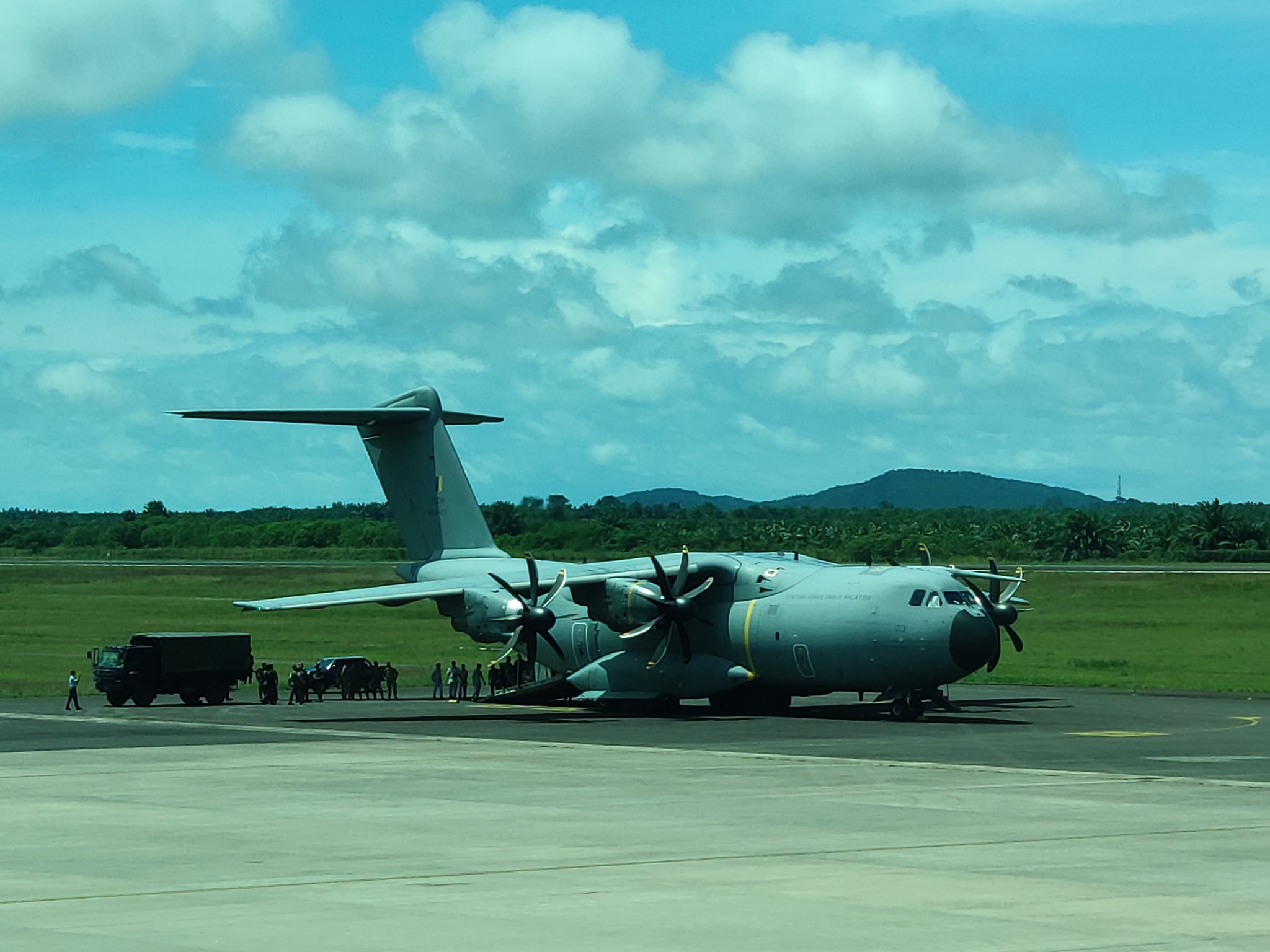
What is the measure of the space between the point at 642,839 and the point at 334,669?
41.4m

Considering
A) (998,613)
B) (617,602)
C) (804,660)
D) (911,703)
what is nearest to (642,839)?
(804,660)

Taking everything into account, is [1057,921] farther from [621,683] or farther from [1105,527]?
[1105,527]

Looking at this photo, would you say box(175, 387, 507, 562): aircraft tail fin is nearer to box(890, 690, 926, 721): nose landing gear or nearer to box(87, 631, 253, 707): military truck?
box(87, 631, 253, 707): military truck

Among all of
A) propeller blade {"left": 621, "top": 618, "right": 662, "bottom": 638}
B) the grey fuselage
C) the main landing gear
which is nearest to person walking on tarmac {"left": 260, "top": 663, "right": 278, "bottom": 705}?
the grey fuselage

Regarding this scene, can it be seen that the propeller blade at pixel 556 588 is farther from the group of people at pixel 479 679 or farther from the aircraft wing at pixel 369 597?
the group of people at pixel 479 679

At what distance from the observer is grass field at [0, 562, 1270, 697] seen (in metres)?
68.4

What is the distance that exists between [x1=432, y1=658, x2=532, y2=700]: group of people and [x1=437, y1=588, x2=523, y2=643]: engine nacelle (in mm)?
7520

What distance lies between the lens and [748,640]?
50.4 metres

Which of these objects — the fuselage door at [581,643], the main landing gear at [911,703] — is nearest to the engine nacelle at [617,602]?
the fuselage door at [581,643]

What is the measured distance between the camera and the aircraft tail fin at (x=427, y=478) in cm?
5775

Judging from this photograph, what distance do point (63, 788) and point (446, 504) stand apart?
Answer: 2744 centimetres

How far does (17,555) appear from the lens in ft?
606

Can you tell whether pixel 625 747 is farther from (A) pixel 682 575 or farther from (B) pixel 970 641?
(A) pixel 682 575

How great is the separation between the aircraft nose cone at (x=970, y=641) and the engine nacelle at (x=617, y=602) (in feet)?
28.7
